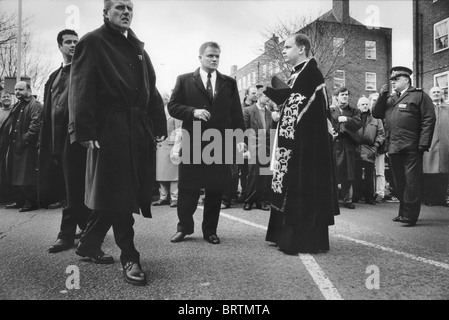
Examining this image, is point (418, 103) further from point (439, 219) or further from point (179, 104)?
point (179, 104)

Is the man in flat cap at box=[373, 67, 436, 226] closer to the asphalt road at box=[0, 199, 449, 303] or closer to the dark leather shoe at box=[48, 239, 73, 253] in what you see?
the asphalt road at box=[0, 199, 449, 303]

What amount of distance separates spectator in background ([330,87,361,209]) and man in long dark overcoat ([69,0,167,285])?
18.4 ft

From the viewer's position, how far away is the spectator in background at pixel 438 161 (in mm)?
8023

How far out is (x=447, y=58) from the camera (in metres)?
22.0

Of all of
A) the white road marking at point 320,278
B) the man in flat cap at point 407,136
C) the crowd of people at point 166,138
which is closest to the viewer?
the white road marking at point 320,278

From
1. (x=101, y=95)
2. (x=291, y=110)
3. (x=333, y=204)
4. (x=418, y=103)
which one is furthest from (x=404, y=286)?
(x=418, y=103)

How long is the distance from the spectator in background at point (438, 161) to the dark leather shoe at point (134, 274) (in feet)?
22.5

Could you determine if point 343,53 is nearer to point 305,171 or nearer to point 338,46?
point 338,46

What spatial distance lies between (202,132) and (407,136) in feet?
10.7

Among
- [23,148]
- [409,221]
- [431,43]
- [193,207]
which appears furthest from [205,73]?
[431,43]

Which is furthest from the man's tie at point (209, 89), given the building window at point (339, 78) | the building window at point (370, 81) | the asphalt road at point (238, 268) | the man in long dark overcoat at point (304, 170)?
the building window at point (370, 81)

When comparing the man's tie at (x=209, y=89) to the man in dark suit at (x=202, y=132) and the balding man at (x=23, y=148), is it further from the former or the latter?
the balding man at (x=23, y=148)

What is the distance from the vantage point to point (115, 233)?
10.6ft

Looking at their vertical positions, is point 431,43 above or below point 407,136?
above
